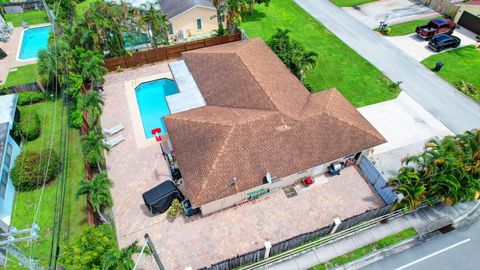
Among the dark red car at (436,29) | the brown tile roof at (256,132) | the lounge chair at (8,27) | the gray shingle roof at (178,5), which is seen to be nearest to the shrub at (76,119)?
the brown tile roof at (256,132)

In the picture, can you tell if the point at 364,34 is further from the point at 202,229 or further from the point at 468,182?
the point at 202,229

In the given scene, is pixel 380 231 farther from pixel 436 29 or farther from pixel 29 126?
pixel 29 126

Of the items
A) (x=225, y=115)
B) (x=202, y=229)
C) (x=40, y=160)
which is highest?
(x=225, y=115)

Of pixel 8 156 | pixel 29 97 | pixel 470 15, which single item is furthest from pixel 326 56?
pixel 8 156

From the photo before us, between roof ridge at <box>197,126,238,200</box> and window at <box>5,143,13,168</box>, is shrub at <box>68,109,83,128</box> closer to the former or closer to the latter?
window at <box>5,143,13,168</box>

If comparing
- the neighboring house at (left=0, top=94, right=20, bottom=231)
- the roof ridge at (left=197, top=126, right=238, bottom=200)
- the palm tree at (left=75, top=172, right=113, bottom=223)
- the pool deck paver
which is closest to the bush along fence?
the roof ridge at (left=197, top=126, right=238, bottom=200)

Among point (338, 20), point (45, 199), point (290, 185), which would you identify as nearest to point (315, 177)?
point (290, 185)
